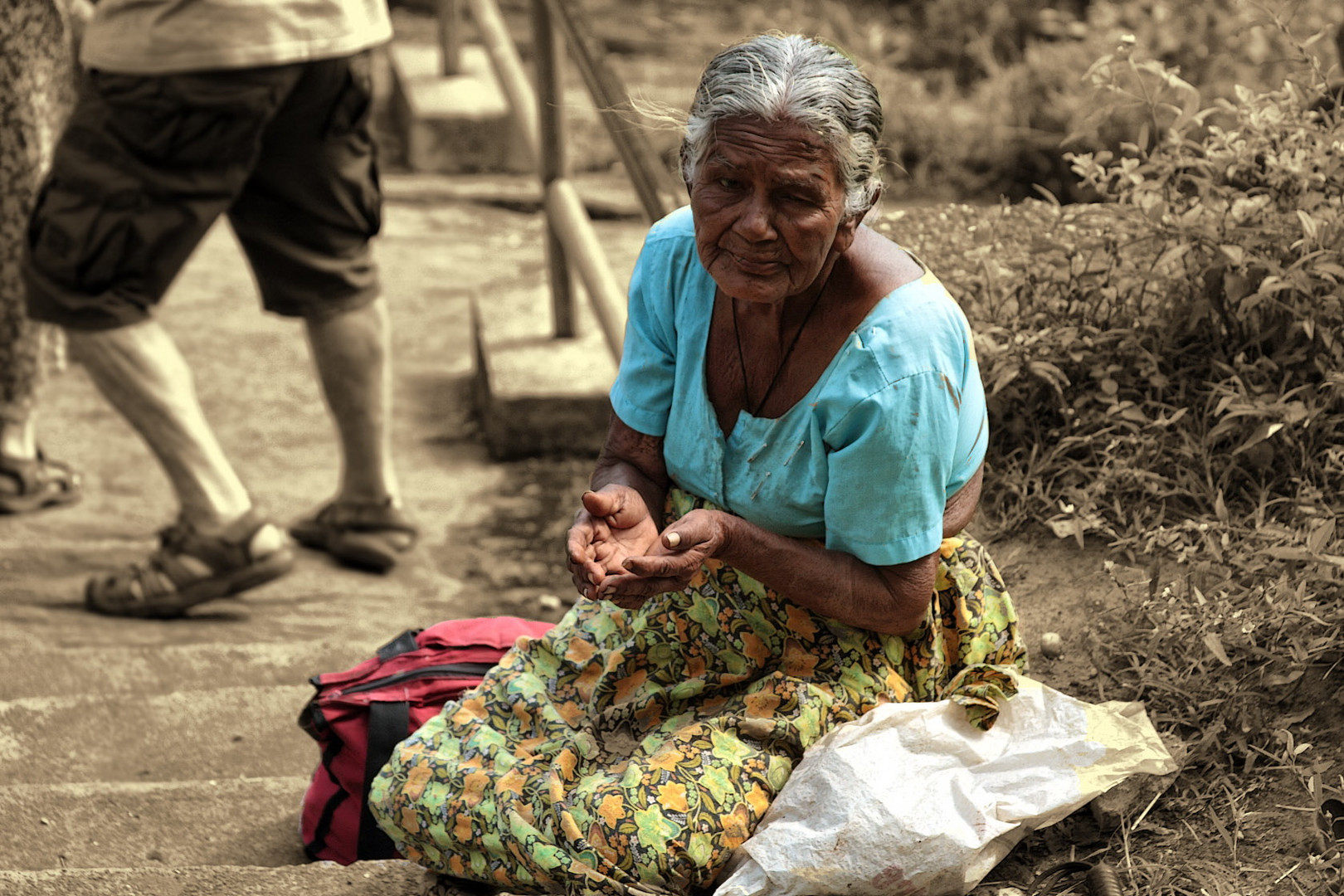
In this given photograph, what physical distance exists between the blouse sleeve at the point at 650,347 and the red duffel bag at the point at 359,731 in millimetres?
628

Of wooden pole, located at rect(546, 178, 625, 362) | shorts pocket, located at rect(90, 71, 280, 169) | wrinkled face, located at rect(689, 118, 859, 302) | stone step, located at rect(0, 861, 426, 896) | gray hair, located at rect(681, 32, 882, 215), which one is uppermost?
gray hair, located at rect(681, 32, 882, 215)

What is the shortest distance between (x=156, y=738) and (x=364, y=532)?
3.83ft

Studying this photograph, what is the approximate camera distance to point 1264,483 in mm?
2678

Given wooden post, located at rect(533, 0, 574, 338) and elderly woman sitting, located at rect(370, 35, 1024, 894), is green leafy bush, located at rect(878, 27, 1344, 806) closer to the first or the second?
elderly woman sitting, located at rect(370, 35, 1024, 894)

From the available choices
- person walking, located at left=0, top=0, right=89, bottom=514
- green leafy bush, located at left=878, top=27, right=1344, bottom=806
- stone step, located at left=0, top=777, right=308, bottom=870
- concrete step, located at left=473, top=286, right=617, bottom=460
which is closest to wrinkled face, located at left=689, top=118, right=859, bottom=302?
green leafy bush, located at left=878, top=27, right=1344, bottom=806

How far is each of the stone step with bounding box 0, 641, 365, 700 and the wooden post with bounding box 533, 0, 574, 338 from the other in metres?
1.56

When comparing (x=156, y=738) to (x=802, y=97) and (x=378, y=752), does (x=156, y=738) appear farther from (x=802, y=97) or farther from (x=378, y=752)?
(x=802, y=97)

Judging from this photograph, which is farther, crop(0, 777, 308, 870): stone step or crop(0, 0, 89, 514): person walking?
crop(0, 0, 89, 514): person walking

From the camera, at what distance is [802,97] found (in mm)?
1894

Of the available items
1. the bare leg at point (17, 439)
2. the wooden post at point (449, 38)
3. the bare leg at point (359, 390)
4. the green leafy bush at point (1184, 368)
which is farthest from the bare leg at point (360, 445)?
the wooden post at point (449, 38)

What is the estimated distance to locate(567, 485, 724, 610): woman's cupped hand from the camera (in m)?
1.94

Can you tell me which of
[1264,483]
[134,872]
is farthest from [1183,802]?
[134,872]

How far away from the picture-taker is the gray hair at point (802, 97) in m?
1.90

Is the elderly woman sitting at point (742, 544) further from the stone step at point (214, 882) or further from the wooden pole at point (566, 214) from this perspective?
the wooden pole at point (566, 214)
